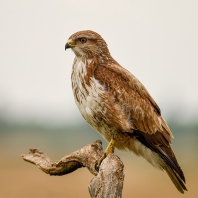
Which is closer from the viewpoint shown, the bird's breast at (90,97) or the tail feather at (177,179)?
the bird's breast at (90,97)

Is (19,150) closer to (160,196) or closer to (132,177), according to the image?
(132,177)

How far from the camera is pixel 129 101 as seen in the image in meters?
11.4

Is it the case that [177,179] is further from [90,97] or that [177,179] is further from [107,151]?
[90,97]

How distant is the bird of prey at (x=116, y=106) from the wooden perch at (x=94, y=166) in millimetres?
437

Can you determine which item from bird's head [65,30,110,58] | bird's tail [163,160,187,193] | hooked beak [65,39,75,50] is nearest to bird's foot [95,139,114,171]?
bird's tail [163,160,187,193]

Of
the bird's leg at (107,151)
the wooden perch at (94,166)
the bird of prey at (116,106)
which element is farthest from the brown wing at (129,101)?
the wooden perch at (94,166)

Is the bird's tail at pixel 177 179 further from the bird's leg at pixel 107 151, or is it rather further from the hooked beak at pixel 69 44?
the hooked beak at pixel 69 44

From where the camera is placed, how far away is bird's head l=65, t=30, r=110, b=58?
1154 centimetres

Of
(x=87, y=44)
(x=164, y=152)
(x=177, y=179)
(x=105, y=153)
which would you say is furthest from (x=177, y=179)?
(x=87, y=44)

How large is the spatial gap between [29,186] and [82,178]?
372cm

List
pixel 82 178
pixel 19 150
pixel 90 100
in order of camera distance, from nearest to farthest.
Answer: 1. pixel 90 100
2. pixel 82 178
3. pixel 19 150

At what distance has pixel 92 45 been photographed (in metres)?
11.7

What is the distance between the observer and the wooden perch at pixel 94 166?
957 cm

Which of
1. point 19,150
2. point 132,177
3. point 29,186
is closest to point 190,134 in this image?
point 19,150
